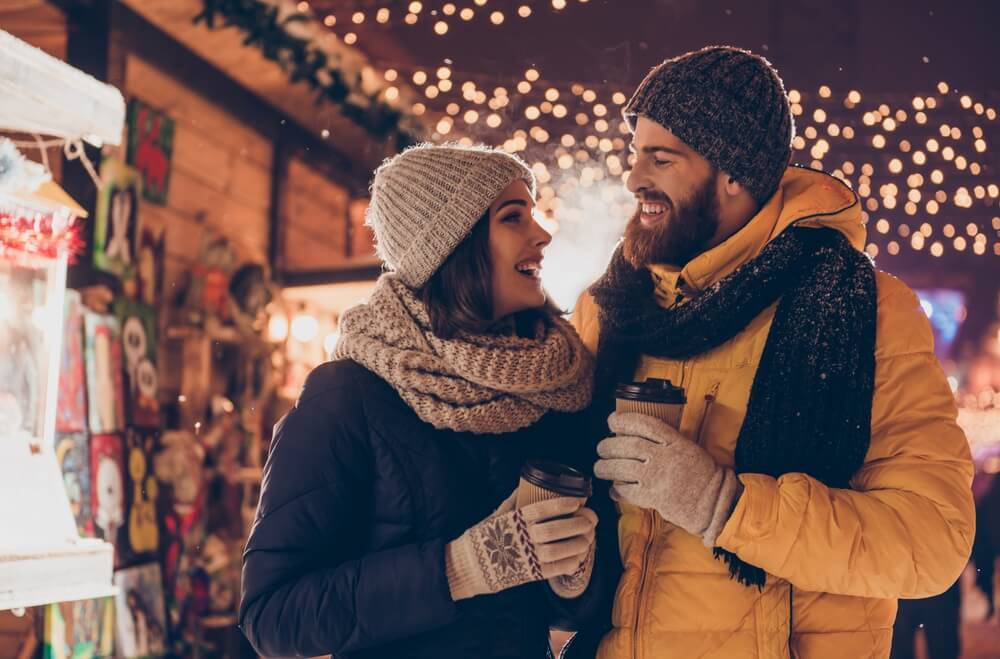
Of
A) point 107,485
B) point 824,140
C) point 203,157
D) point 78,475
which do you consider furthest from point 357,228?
point 824,140

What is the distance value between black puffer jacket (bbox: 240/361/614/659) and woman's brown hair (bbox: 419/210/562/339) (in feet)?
0.63

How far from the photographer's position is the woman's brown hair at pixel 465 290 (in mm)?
1844

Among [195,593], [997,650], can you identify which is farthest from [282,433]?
[997,650]

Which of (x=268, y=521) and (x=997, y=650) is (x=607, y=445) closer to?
(x=268, y=521)

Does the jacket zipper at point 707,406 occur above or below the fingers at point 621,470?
above

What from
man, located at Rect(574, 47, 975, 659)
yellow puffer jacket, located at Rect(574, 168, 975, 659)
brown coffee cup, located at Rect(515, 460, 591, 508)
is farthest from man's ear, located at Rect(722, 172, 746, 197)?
brown coffee cup, located at Rect(515, 460, 591, 508)

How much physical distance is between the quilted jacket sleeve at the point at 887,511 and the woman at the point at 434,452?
303 millimetres

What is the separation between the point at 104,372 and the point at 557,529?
308 cm

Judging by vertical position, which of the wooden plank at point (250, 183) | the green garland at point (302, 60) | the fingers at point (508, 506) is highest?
the green garland at point (302, 60)

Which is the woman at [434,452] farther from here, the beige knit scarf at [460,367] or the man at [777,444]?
the man at [777,444]

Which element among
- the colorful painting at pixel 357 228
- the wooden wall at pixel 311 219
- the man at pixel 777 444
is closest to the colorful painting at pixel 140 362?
the wooden wall at pixel 311 219

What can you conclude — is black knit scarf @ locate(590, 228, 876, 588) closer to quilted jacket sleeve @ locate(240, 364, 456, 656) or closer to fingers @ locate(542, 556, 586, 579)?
fingers @ locate(542, 556, 586, 579)

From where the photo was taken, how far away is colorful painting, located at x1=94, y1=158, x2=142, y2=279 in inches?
158

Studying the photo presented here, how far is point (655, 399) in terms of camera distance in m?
1.58
